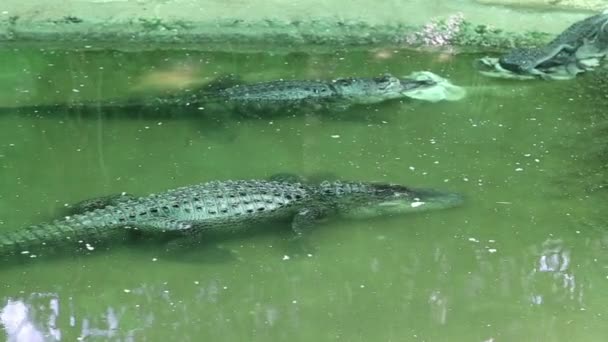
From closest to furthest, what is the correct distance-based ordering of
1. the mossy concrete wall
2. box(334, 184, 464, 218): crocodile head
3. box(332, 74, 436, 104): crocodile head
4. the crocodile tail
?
1. the crocodile tail
2. box(334, 184, 464, 218): crocodile head
3. box(332, 74, 436, 104): crocodile head
4. the mossy concrete wall

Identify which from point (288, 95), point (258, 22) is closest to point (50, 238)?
point (288, 95)

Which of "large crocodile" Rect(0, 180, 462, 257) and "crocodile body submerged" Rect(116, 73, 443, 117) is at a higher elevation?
"crocodile body submerged" Rect(116, 73, 443, 117)

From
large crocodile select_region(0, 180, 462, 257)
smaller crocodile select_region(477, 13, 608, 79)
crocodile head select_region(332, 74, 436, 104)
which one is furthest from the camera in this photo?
smaller crocodile select_region(477, 13, 608, 79)

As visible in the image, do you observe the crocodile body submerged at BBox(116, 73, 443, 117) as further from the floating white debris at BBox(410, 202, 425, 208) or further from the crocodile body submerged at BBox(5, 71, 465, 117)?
the floating white debris at BBox(410, 202, 425, 208)

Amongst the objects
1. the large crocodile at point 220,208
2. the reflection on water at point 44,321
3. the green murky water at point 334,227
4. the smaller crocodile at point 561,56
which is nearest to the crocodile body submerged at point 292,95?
the green murky water at point 334,227

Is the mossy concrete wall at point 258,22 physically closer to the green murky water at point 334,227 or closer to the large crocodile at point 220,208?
the green murky water at point 334,227

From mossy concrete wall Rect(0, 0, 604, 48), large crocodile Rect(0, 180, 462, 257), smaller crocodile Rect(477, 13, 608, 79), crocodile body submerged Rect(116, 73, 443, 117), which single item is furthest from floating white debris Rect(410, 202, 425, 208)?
mossy concrete wall Rect(0, 0, 604, 48)

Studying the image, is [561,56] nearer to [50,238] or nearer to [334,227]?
[334,227]
